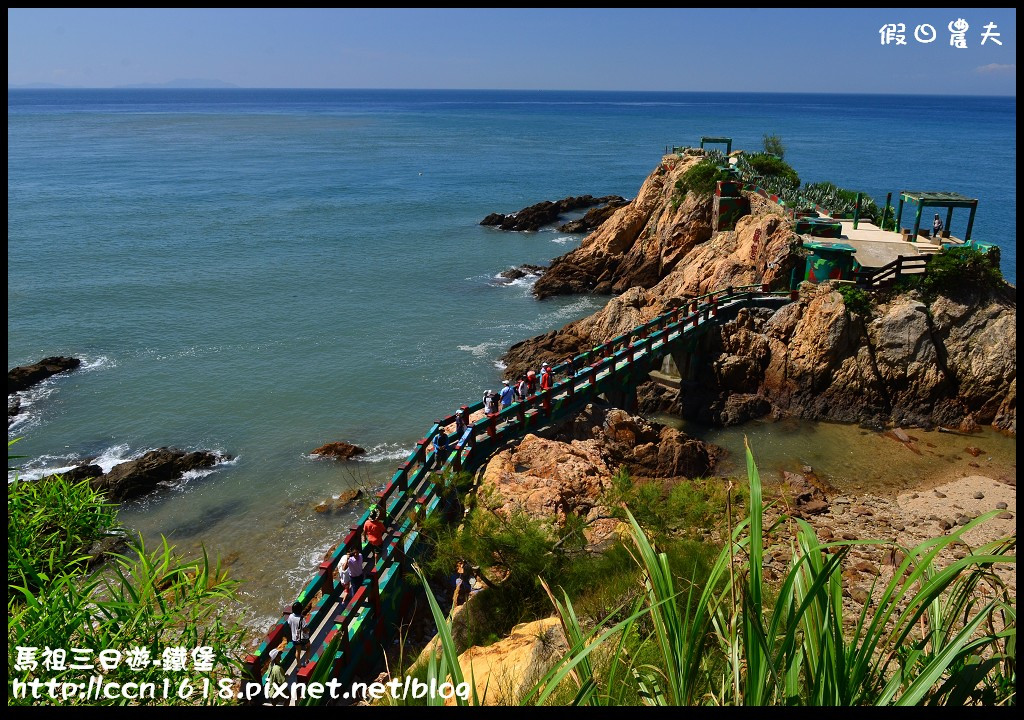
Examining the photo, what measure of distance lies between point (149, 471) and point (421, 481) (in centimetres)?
1187

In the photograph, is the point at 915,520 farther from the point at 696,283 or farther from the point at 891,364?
the point at 696,283

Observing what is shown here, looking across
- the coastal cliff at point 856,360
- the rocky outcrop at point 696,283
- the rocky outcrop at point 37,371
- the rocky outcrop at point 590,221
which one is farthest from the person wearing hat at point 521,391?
the rocky outcrop at point 590,221

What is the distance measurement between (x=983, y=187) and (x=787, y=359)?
63.5 m

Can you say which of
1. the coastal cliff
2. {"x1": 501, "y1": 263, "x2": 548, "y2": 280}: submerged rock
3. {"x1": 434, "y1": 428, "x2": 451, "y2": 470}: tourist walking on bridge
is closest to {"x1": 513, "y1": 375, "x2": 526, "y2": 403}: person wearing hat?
{"x1": 434, "y1": 428, "x2": 451, "y2": 470}: tourist walking on bridge

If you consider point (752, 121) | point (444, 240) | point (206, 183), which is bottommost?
point (444, 240)

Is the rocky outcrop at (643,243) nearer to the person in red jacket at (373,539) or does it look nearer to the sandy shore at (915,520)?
the sandy shore at (915,520)

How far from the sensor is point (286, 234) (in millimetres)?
55094

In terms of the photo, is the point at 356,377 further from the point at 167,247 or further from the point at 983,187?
the point at 983,187

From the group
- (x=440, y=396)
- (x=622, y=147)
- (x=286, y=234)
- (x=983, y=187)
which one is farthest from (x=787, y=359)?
(x=622, y=147)

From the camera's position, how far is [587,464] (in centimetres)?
1819

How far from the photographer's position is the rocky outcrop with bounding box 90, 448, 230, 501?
872 inches

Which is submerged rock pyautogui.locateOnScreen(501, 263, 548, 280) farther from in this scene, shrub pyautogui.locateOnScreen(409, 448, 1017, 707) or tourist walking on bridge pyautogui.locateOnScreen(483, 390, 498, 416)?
shrub pyautogui.locateOnScreen(409, 448, 1017, 707)

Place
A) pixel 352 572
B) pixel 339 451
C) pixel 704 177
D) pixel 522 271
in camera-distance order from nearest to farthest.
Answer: pixel 352 572 < pixel 339 451 < pixel 704 177 < pixel 522 271

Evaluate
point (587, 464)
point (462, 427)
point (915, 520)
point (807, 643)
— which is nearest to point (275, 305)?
point (462, 427)
